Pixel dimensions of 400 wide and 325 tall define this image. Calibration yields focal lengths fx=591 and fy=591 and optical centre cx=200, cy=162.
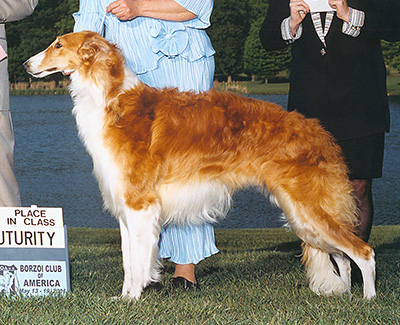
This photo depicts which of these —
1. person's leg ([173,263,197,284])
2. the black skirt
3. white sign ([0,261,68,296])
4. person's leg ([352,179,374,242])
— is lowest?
person's leg ([173,263,197,284])

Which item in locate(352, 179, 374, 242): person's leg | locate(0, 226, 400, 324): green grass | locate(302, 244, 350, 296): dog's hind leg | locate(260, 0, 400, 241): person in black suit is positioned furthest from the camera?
locate(352, 179, 374, 242): person's leg

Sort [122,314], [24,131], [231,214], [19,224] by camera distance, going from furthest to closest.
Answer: [24,131], [231,214], [19,224], [122,314]

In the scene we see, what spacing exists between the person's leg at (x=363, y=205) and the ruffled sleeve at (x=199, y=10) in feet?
4.65

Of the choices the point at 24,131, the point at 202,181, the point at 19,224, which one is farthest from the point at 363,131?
the point at 24,131

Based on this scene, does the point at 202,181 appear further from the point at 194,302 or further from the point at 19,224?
the point at 19,224

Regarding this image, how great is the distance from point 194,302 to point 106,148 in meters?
1.00

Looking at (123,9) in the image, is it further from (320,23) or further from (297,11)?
(320,23)

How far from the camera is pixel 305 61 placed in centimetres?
365

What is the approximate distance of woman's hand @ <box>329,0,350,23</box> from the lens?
3428mm

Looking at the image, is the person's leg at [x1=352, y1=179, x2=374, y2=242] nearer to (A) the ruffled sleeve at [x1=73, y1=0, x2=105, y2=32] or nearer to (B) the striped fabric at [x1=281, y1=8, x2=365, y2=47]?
(B) the striped fabric at [x1=281, y1=8, x2=365, y2=47]

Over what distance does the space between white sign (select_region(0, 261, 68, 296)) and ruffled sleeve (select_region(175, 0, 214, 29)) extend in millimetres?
1716

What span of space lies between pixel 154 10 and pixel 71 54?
2.26 ft

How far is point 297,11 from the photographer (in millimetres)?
3512

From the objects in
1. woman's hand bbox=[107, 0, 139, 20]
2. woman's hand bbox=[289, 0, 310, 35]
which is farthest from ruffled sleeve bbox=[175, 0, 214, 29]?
woman's hand bbox=[289, 0, 310, 35]
